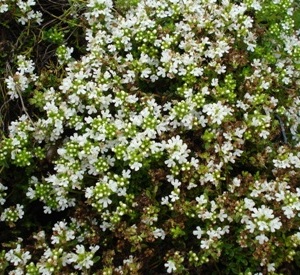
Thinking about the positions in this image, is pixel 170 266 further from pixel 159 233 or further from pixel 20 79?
pixel 20 79

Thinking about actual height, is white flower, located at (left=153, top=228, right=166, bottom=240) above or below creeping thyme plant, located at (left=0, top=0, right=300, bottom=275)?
below

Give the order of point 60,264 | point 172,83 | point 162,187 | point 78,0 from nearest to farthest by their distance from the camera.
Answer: point 60,264, point 162,187, point 172,83, point 78,0

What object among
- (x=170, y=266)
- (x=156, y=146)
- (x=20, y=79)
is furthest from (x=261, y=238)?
(x=20, y=79)

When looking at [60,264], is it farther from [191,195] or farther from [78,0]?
[78,0]

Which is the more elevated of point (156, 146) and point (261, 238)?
point (156, 146)

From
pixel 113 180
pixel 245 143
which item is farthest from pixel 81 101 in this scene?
pixel 245 143

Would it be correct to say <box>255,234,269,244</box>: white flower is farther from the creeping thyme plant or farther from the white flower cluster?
the white flower cluster

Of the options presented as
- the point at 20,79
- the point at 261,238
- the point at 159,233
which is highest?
the point at 20,79

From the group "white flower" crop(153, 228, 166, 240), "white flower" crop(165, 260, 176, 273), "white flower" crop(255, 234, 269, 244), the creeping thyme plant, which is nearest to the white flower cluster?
the creeping thyme plant
